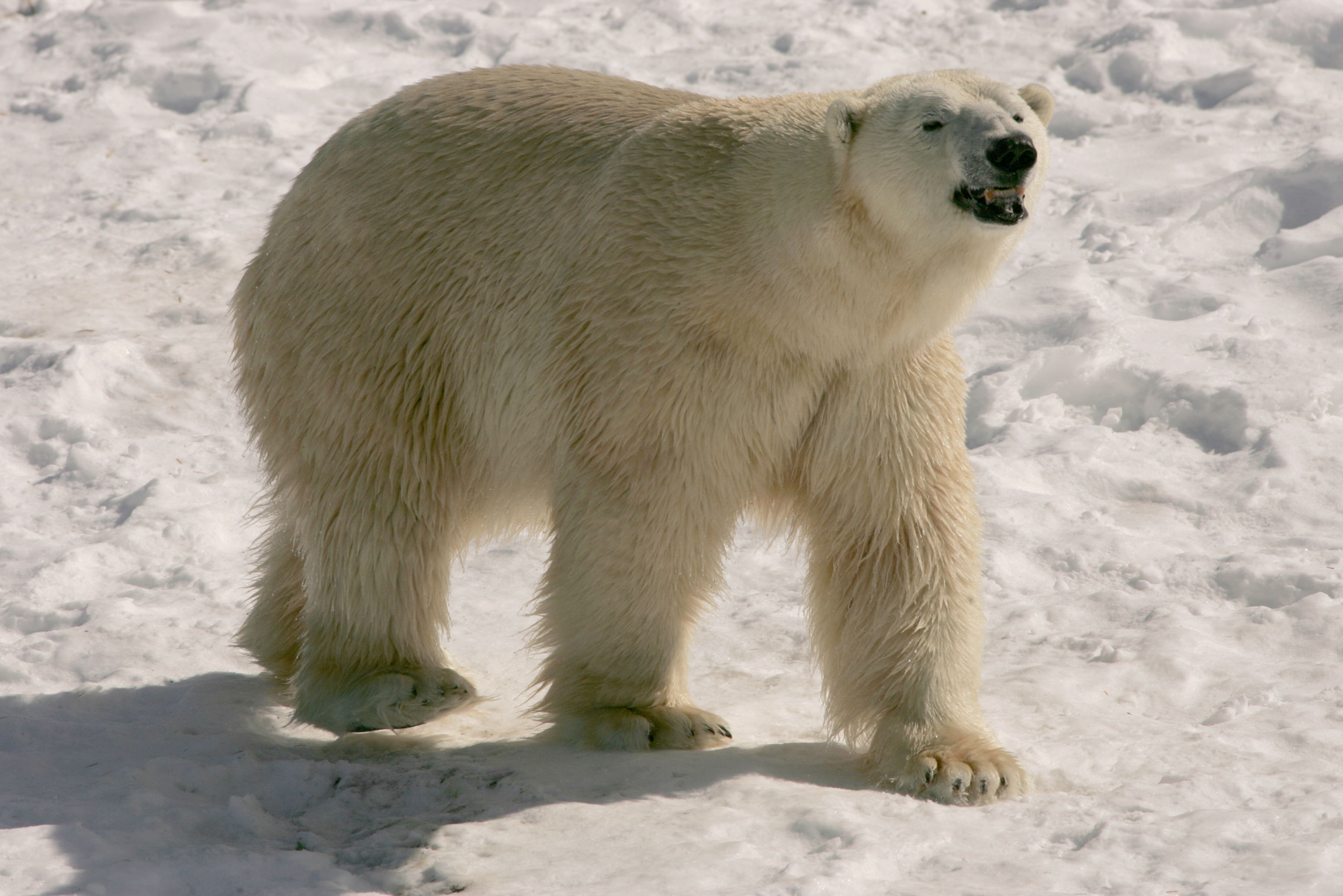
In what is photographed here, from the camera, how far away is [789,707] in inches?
175

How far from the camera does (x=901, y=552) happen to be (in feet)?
12.5

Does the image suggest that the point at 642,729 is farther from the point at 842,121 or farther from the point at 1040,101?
the point at 1040,101

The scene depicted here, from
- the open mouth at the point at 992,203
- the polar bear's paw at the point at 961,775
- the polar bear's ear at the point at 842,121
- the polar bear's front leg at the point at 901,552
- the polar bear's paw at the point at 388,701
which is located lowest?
the polar bear's paw at the point at 388,701

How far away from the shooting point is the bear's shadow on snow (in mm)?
3371

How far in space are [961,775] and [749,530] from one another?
154 cm

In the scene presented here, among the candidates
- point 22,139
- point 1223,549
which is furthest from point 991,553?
point 22,139

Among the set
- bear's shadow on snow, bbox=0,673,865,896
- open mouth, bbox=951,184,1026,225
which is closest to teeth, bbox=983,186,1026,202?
open mouth, bbox=951,184,1026,225

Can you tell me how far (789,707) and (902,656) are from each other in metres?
0.73

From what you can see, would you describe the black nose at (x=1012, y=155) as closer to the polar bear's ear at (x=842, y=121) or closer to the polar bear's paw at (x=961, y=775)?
the polar bear's ear at (x=842, y=121)

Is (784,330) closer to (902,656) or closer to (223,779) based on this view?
(902,656)

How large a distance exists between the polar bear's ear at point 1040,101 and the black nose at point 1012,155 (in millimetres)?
473

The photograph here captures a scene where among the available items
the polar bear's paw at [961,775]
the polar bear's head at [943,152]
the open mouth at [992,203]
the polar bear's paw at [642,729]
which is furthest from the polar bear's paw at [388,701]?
the open mouth at [992,203]

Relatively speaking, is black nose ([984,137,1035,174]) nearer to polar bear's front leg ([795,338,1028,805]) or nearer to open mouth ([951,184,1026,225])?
open mouth ([951,184,1026,225])

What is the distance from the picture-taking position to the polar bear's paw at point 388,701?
4.07 m
